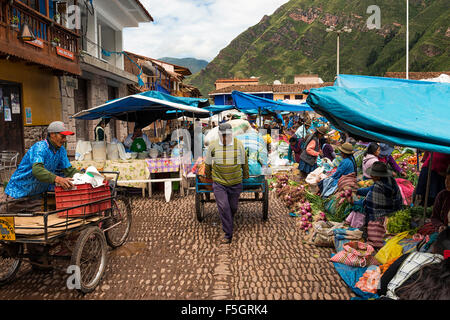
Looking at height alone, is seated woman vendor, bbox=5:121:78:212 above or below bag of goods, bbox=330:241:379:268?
above

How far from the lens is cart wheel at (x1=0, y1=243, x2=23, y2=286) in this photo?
3.67 meters

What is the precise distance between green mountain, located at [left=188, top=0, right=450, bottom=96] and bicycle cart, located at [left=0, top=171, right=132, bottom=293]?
6885cm

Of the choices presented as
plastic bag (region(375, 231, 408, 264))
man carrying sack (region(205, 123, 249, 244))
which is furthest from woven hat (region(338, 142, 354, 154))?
plastic bag (region(375, 231, 408, 264))

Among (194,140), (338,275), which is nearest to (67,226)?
(338,275)

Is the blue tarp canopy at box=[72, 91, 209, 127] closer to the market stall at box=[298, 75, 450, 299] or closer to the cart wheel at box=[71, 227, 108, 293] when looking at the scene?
the market stall at box=[298, 75, 450, 299]

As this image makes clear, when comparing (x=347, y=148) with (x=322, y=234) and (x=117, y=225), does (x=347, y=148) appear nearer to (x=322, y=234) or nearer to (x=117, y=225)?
(x=322, y=234)

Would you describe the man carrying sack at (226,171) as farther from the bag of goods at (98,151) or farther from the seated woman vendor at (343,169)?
the bag of goods at (98,151)

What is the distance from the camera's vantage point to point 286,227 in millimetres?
6266

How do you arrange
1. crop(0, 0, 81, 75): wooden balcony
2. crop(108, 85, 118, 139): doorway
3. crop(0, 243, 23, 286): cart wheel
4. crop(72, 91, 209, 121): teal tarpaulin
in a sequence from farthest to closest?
crop(108, 85, 118, 139): doorway → crop(72, 91, 209, 121): teal tarpaulin → crop(0, 0, 81, 75): wooden balcony → crop(0, 243, 23, 286): cart wheel

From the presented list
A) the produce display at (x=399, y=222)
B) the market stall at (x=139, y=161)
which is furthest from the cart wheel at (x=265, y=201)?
the market stall at (x=139, y=161)

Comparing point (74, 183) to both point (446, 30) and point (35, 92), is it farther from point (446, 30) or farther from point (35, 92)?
point (446, 30)

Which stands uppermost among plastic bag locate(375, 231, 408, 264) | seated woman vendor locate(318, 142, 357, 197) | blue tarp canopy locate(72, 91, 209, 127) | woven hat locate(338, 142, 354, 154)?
blue tarp canopy locate(72, 91, 209, 127)

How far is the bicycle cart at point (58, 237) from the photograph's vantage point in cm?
340

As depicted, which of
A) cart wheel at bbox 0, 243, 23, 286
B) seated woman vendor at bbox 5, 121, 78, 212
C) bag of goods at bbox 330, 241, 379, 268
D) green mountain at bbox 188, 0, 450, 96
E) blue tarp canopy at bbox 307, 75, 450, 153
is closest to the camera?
blue tarp canopy at bbox 307, 75, 450, 153
